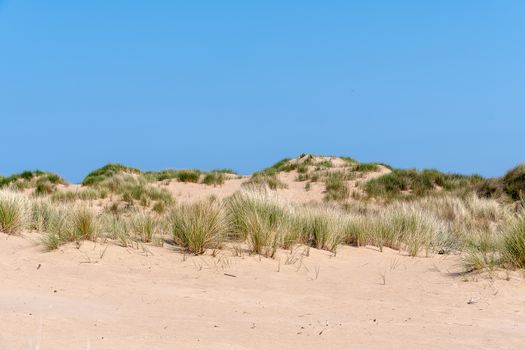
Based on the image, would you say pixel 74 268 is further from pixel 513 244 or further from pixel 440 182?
pixel 440 182

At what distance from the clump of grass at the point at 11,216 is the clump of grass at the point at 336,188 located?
14.7 meters

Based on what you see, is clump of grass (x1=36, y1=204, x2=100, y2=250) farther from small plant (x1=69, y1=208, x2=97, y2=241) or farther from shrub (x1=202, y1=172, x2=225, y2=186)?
shrub (x1=202, y1=172, x2=225, y2=186)

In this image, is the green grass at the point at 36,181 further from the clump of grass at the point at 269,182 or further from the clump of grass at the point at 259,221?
the clump of grass at the point at 259,221

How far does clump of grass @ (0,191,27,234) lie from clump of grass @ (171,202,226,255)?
2202 millimetres

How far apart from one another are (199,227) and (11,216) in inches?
109

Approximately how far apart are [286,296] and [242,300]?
0.49 meters

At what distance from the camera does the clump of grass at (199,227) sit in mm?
8000

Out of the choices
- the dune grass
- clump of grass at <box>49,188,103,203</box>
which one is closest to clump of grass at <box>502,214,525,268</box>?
the dune grass

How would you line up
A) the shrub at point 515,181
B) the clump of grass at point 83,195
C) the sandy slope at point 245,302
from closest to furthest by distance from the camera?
the sandy slope at point 245,302
the shrub at point 515,181
the clump of grass at point 83,195

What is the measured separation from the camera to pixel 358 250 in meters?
9.23

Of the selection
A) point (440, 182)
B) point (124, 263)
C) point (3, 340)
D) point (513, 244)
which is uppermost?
point (440, 182)

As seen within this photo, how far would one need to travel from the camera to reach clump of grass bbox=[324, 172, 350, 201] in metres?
22.4

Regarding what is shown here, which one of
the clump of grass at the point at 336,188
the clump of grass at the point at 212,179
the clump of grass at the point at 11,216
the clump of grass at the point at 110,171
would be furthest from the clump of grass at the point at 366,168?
the clump of grass at the point at 11,216

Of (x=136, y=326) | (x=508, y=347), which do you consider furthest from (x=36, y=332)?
(x=508, y=347)
